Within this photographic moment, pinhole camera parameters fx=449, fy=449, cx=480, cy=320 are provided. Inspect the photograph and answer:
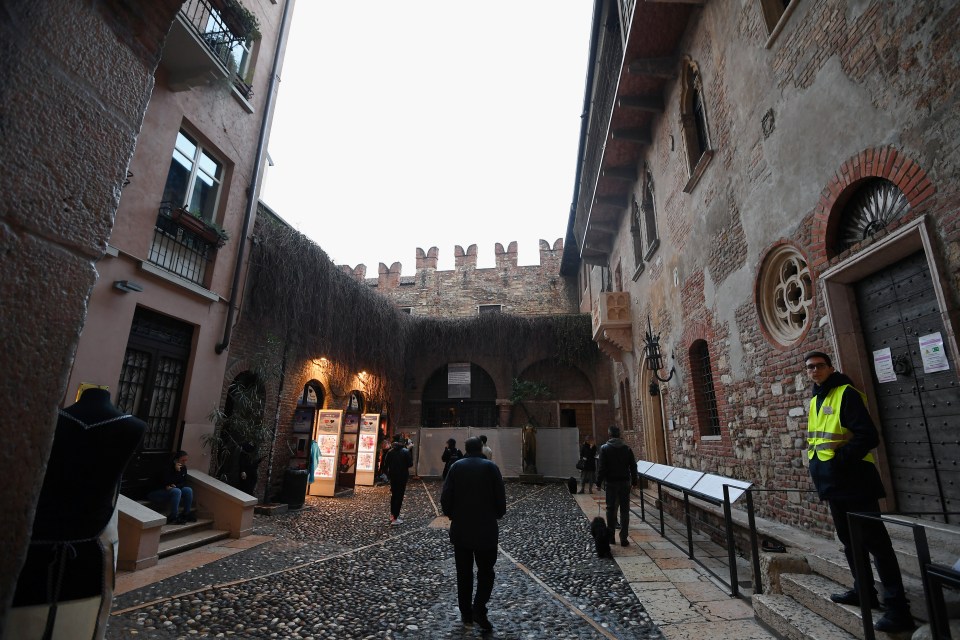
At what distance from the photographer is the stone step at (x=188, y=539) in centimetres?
567

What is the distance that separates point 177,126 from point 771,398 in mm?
9712

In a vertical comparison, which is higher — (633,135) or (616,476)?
(633,135)

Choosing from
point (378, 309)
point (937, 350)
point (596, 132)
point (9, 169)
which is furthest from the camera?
point (378, 309)

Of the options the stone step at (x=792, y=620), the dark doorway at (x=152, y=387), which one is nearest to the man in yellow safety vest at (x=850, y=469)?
the stone step at (x=792, y=620)

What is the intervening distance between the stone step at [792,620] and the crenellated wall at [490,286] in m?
18.9

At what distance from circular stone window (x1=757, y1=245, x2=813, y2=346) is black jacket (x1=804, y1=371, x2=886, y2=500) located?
2.16 m

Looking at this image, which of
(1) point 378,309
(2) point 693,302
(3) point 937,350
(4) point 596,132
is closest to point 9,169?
(3) point 937,350

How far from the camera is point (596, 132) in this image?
12.0m

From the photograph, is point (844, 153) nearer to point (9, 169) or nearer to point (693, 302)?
point (693, 302)

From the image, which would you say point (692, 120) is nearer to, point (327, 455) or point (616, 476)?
point (616, 476)

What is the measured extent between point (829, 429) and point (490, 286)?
2012 cm

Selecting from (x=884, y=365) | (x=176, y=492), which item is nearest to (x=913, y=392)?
(x=884, y=365)

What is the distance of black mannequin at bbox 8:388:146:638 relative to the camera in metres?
1.82

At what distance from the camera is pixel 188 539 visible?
6.16 m
